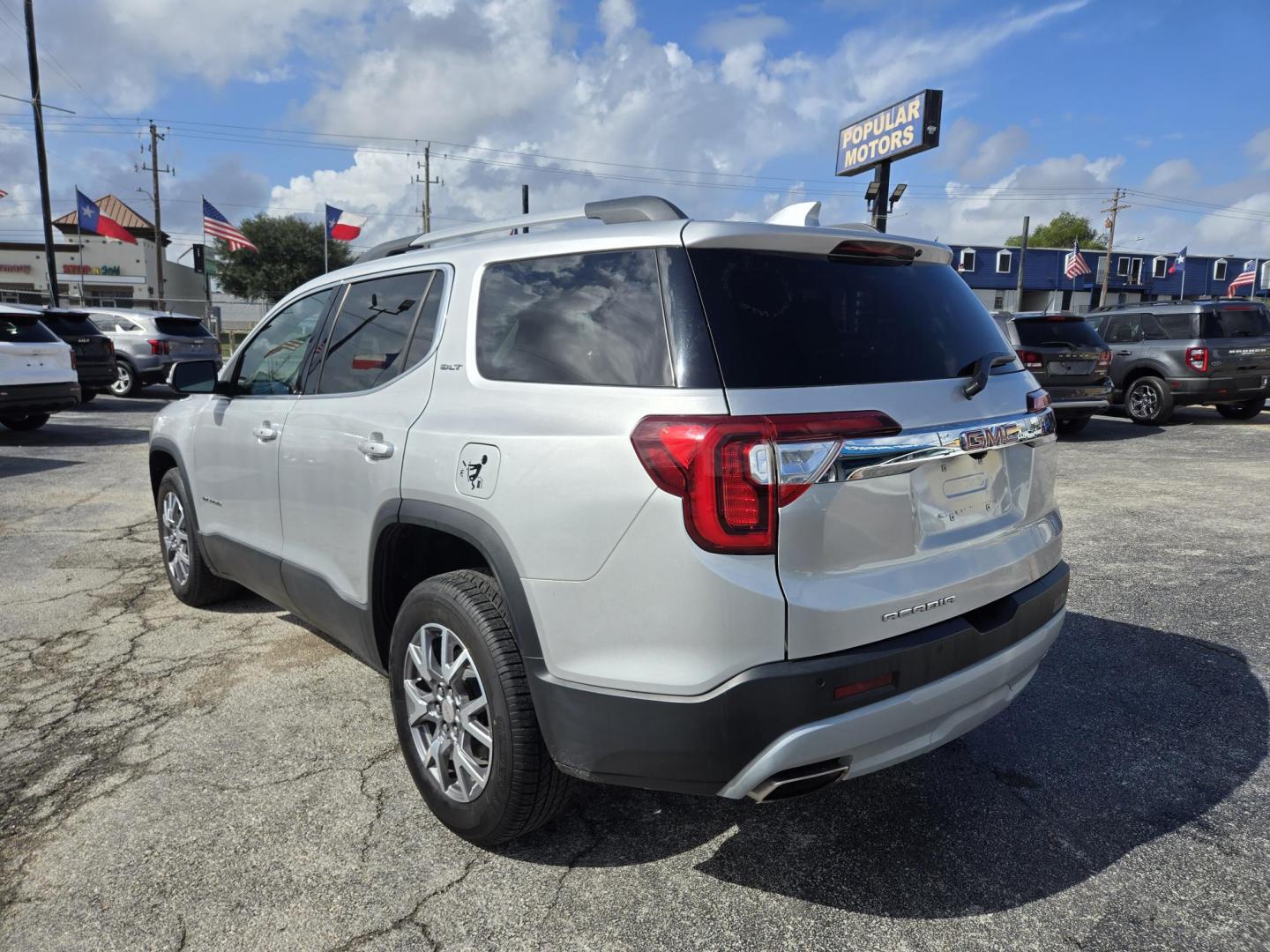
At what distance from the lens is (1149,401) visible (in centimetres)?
1320

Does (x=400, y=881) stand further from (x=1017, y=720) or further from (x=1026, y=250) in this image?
(x=1026, y=250)

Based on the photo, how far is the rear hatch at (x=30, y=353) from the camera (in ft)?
34.0

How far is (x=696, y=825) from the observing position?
Result: 2738 mm

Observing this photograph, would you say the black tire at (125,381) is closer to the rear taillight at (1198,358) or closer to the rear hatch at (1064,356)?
the rear hatch at (1064,356)

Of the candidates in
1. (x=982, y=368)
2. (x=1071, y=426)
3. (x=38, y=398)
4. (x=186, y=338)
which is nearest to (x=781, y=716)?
(x=982, y=368)

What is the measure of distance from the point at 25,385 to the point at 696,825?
11050 millimetres

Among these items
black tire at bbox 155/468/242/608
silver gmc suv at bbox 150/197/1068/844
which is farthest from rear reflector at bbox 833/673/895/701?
black tire at bbox 155/468/242/608

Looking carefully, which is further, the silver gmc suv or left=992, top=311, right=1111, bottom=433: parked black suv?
left=992, top=311, right=1111, bottom=433: parked black suv

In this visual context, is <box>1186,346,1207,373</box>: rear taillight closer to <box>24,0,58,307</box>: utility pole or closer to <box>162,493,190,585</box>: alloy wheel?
<box>162,493,190,585</box>: alloy wheel

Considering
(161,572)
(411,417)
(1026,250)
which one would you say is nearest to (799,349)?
(411,417)

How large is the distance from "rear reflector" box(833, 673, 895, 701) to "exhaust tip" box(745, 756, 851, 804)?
0.57 ft

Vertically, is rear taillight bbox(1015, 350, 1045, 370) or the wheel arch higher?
rear taillight bbox(1015, 350, 1045, 370)

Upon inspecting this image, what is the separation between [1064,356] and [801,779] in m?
10.7

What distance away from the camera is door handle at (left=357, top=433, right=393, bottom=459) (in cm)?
283
